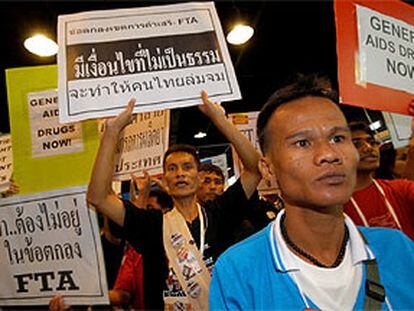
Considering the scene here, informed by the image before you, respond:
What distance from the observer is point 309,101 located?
1372 millimetres

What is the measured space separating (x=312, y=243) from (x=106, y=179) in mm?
1075

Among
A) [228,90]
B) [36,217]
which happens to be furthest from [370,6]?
[36,217]

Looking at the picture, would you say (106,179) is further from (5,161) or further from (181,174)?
(5,161)

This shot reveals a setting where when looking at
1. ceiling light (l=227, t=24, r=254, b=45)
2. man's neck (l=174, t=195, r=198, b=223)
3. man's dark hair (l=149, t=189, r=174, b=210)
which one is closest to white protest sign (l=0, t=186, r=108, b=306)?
man's neck (l=174, t=195, r=198, b=223)

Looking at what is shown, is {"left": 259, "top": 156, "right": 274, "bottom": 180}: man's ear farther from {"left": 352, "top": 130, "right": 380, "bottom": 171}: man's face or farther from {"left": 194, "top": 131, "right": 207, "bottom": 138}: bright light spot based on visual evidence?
{"left": 194, "top": 131, "right": 207, "bottom": 138}: bright light spot

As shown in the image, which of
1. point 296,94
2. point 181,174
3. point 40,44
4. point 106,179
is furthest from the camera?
point 40,44

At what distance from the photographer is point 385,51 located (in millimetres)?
1732

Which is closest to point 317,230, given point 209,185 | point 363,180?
point 363,180

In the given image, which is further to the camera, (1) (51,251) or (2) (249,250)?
(1) (51,251)

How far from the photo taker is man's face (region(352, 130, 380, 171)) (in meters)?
2.41

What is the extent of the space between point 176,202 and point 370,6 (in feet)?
4.23

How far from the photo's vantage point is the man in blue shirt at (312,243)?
114 cm

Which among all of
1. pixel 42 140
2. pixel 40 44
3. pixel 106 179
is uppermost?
pixel 40 44

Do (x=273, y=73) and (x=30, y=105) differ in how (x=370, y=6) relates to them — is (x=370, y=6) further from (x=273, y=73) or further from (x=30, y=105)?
(x=273, y=73)
